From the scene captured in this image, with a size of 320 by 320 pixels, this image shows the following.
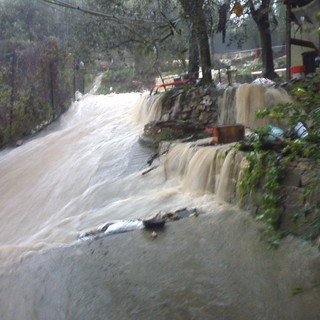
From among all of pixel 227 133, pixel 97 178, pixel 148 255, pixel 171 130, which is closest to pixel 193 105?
pixel 171 130

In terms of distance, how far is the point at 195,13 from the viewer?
30.4 feet

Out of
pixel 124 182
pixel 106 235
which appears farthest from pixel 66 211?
pixel 106 235

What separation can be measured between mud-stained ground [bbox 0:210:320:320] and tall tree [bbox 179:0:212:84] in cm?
463

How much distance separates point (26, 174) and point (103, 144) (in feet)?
6.14

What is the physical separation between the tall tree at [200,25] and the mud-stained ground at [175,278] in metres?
4.63

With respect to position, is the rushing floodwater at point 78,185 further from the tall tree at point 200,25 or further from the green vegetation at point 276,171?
the tall tree at point 200,25

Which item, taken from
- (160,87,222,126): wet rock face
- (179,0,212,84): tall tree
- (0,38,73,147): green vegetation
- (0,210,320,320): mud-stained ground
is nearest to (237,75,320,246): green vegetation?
(0,210,320,320): mud-stained ground

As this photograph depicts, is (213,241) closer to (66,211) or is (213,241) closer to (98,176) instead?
(66,211)

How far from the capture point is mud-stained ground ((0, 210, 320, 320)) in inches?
169

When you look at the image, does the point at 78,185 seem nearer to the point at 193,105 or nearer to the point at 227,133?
the point at 227,133

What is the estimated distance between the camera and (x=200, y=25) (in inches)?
394

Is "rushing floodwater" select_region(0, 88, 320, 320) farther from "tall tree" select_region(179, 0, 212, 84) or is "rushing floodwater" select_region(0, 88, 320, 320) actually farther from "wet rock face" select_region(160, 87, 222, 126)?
"tall tree" select_region(179, 0, 212, 84)

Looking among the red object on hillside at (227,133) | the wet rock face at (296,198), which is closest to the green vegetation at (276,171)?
the wet rock face at (296,198)

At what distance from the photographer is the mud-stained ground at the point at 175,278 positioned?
169 inches
